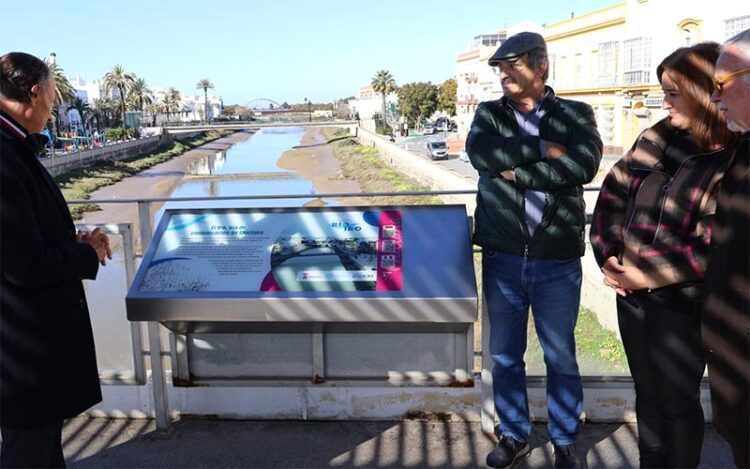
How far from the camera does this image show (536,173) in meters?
2.46

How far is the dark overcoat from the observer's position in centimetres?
181

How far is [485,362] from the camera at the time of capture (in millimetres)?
3043

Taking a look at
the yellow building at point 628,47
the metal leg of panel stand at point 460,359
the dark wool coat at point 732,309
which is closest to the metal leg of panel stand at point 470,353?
the metal leg of panel stand at point 460,359

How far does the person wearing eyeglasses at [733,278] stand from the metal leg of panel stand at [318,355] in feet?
6.11

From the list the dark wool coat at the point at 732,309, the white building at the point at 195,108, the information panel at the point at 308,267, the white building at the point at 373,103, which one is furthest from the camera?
the white building at the point at 195,108

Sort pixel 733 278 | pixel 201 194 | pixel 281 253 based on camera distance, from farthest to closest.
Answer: pixel 201 194 < pixel 281 253 < pixel 733 278

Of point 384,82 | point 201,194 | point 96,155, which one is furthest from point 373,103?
point 201,194

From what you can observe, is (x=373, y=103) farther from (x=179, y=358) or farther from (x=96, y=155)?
(x=179, y=358)

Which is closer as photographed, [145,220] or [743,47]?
[743,47]

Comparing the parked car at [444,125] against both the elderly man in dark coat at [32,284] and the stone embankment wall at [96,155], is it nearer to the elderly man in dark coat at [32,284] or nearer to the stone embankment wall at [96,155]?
the stone embankment wall at [96,155]

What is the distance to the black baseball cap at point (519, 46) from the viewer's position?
2.48m

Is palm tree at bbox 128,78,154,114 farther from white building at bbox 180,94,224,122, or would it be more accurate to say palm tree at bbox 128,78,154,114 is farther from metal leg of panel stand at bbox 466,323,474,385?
metal leg of panel stand at bbox 466,323,474,385

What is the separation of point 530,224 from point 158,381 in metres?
1.89

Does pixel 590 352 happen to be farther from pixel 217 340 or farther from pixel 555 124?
pixel 217 340
